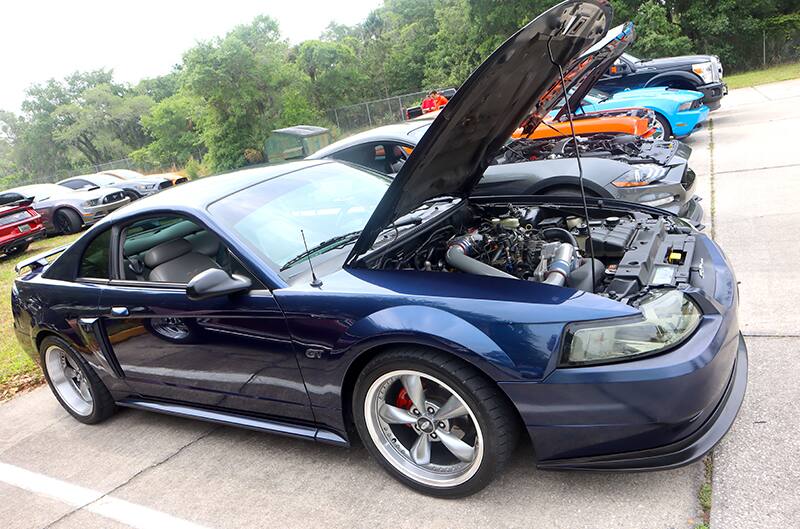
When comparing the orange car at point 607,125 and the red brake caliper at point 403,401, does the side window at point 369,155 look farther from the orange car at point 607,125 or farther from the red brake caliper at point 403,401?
the red brake caliper at point 403,401

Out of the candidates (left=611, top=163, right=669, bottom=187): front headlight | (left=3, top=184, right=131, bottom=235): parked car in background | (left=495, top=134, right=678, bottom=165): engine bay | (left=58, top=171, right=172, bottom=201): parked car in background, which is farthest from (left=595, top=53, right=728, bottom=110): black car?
(left=3, top=184, right=131, bottom=235): parked car in background

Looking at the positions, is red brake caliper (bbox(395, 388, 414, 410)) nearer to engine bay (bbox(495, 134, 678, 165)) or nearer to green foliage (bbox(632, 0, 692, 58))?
engine bay (bbox(495, 134, 678, 165))

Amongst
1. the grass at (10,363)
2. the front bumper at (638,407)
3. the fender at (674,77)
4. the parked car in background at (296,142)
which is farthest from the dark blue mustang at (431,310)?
the fender at (674,77)

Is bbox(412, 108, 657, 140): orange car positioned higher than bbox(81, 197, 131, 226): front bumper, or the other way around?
bbox(412, 108, 657, 140): orange car

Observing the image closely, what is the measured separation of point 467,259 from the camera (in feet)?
9.73

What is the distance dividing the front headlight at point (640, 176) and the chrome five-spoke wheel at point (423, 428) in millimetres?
3418

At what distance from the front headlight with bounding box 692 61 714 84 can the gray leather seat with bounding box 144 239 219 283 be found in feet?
35.5

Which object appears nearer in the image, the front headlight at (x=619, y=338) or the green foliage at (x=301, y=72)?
the front headlight at (x=619, y=338)

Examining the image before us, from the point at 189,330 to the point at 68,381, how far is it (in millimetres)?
1847

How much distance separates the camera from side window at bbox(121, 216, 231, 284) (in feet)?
11.1

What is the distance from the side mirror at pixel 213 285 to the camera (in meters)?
2.62

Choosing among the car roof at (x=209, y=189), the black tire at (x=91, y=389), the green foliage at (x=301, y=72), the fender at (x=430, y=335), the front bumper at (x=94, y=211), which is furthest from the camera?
the green foliage at (x=301, y=72)

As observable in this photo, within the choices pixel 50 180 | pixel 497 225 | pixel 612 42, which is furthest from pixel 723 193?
pixel 50 180

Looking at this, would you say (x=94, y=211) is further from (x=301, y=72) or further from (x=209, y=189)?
(x=301, y=72)
